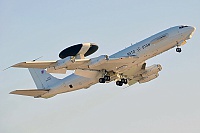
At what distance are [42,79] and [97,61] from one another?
15715mm

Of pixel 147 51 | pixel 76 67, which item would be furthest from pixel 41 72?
pixel 147 51

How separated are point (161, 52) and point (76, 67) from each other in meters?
12.5

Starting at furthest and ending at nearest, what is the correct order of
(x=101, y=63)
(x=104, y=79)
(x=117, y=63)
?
(x=104, y=79), (x=117, y=63), (x=101, y=63)

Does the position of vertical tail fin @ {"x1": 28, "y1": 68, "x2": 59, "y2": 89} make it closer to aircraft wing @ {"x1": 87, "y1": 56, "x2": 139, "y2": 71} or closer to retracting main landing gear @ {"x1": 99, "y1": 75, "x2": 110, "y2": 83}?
retracting main landing gear @ {"x1": 99, "y1": 75, "x2": 110, "y2": 83}

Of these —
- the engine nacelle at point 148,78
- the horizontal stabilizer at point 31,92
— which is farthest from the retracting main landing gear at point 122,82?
the horizontal stabilizer at point 31,92

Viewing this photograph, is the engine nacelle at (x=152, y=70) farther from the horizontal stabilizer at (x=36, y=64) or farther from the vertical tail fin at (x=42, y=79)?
the horizontal stabilizer at (x=36, y=64)

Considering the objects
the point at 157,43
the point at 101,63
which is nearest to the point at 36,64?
the point at 101,63

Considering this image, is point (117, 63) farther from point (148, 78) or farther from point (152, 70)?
point (148, 78)

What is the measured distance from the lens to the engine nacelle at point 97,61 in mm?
83312

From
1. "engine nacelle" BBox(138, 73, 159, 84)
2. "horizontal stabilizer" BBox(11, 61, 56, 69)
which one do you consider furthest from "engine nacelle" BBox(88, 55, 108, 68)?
"engine nacelle" BBox(138, 73, 159, 84)

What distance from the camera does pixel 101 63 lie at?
83562 millimetres

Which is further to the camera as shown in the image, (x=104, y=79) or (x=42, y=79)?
(x=42, y=79)

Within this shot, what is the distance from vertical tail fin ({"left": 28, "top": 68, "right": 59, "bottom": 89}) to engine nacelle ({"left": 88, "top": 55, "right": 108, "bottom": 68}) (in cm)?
1123

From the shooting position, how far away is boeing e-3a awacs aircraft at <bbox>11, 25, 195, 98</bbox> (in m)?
80.2
